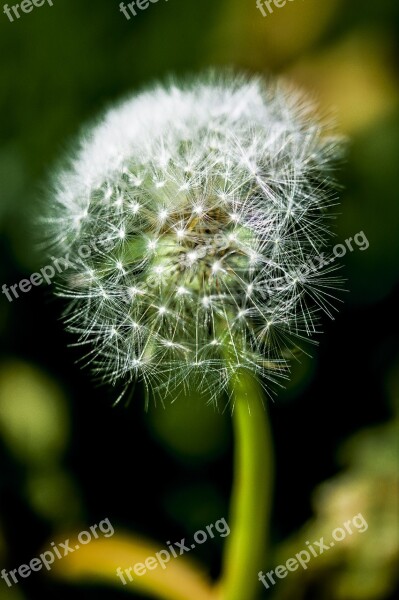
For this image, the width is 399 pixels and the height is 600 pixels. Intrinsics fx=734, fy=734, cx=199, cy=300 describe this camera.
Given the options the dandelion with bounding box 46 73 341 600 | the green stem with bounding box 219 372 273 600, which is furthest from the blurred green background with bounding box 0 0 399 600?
the dandelion with bounding box 46 73 341 600

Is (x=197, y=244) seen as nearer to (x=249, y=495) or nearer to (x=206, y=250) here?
(x=206, y=250)

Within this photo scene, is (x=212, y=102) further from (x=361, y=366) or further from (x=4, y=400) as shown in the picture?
(x=4, y=400)

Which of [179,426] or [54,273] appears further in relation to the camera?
[179,426]

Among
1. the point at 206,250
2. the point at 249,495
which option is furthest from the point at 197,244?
the point at 249,495

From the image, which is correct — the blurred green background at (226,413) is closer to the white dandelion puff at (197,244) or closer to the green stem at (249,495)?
the green stem at (249,495)

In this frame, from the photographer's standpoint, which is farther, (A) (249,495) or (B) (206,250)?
(A) (249,495)

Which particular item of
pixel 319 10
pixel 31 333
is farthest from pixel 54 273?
pixel 319 10
